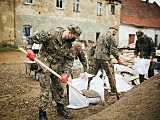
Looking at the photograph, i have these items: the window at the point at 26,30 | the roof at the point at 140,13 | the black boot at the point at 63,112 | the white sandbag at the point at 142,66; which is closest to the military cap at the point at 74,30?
the black boot at the point at 63,112

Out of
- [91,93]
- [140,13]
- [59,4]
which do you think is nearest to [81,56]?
[91,93]

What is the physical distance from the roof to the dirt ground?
20.9 meters

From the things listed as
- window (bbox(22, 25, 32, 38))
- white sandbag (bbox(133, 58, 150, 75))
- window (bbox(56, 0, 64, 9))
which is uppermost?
window (bbox(56, 0, 64, 9))

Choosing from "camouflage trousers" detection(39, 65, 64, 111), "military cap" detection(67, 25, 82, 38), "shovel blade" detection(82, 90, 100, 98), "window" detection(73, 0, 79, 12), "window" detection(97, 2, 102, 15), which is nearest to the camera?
"military cap" detection(67, 25, 82, 38)

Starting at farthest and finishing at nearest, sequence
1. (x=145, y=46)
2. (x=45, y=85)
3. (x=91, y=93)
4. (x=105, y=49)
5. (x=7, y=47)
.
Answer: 1. (x=7, y=47)
2. (x=145, y=46)
3. (x=105, y=49)
4. (x=91, y=93)
5. (x=45, y=85)

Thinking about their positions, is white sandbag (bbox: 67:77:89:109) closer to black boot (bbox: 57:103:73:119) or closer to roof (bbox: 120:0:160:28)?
black boot (bbox: 57:103:73:119)

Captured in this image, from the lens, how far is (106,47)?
20.1ft

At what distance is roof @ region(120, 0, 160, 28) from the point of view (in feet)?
89.8

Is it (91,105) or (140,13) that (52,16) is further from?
(91,105)

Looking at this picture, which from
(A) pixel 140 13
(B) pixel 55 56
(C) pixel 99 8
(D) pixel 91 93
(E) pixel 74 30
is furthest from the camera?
(A) pixel 140 13

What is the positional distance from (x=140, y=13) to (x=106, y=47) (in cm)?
2557

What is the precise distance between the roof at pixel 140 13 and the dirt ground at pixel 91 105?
2091 cm

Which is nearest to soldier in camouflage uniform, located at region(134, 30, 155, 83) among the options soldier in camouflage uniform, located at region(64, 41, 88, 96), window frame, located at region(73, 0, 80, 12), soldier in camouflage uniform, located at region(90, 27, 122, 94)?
soldier in camouflage uniform, located at region(90, 27, 122, 94)

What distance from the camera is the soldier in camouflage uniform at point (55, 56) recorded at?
413cm
